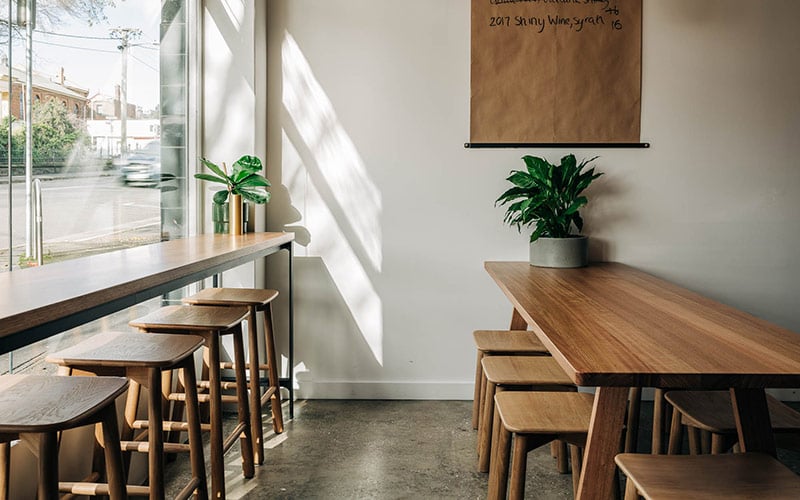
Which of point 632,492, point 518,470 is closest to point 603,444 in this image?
point 632,492

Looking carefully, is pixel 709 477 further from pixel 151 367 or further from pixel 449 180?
pixel 449 180

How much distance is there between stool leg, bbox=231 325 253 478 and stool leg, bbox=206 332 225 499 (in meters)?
0.23

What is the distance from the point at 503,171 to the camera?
3848 mm

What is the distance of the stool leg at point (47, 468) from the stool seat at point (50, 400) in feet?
0.09

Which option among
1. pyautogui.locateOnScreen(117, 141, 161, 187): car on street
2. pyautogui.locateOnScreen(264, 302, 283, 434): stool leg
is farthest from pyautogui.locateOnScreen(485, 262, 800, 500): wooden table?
pyautogui.locateOnScreen(117, 141, 161, 187): car on street

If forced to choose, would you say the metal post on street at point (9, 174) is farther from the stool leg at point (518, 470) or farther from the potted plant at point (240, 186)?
the stool leg at point (518, 470)

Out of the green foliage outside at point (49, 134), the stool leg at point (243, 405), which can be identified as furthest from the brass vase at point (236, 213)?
the green foliage outside at point (49, 134)

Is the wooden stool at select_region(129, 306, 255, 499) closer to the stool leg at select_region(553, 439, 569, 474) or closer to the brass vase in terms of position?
the brass vase

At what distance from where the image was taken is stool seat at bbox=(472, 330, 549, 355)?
2.87 m

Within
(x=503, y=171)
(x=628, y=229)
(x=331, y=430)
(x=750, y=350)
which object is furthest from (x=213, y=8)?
(x=750, y=350)

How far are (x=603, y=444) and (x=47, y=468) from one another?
3.95 ft

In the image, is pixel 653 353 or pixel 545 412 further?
pixel 545 412

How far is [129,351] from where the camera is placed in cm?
203

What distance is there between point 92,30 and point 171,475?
177cm
